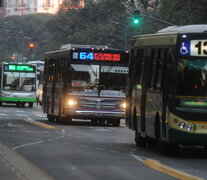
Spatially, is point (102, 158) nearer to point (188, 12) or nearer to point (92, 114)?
point (92, 114)

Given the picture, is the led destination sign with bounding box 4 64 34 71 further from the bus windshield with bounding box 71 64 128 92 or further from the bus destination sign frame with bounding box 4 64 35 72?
the bus windshield with bounding box 71 64 128 92

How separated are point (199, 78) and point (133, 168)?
3.34 meters

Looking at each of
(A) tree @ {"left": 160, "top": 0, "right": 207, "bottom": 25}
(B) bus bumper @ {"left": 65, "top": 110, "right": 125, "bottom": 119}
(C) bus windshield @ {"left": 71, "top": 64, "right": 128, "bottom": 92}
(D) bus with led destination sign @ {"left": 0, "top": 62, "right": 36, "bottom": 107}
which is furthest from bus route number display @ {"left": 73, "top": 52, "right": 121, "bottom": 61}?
(A) tree @ {"left": 160, "top": 0, "right": 207, "bottom": 25}

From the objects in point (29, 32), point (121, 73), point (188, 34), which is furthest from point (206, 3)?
point (29, 32)

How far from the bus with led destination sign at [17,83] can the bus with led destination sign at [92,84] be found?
26.5 meters

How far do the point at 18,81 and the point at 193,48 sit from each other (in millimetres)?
42848

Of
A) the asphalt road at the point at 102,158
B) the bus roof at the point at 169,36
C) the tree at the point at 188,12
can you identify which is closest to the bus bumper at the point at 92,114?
the asphalt road at the point at 102,158

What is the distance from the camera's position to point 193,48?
16.9 metres

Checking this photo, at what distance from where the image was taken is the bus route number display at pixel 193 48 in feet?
55.2

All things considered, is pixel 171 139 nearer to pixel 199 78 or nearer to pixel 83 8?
pixel 199 78

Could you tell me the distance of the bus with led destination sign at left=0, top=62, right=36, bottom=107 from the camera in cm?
5838

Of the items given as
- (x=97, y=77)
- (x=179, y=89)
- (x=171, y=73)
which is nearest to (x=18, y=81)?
(x=97, y=77)

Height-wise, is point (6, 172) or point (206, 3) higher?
point (206, 3)

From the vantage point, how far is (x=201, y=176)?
42.6 feet
